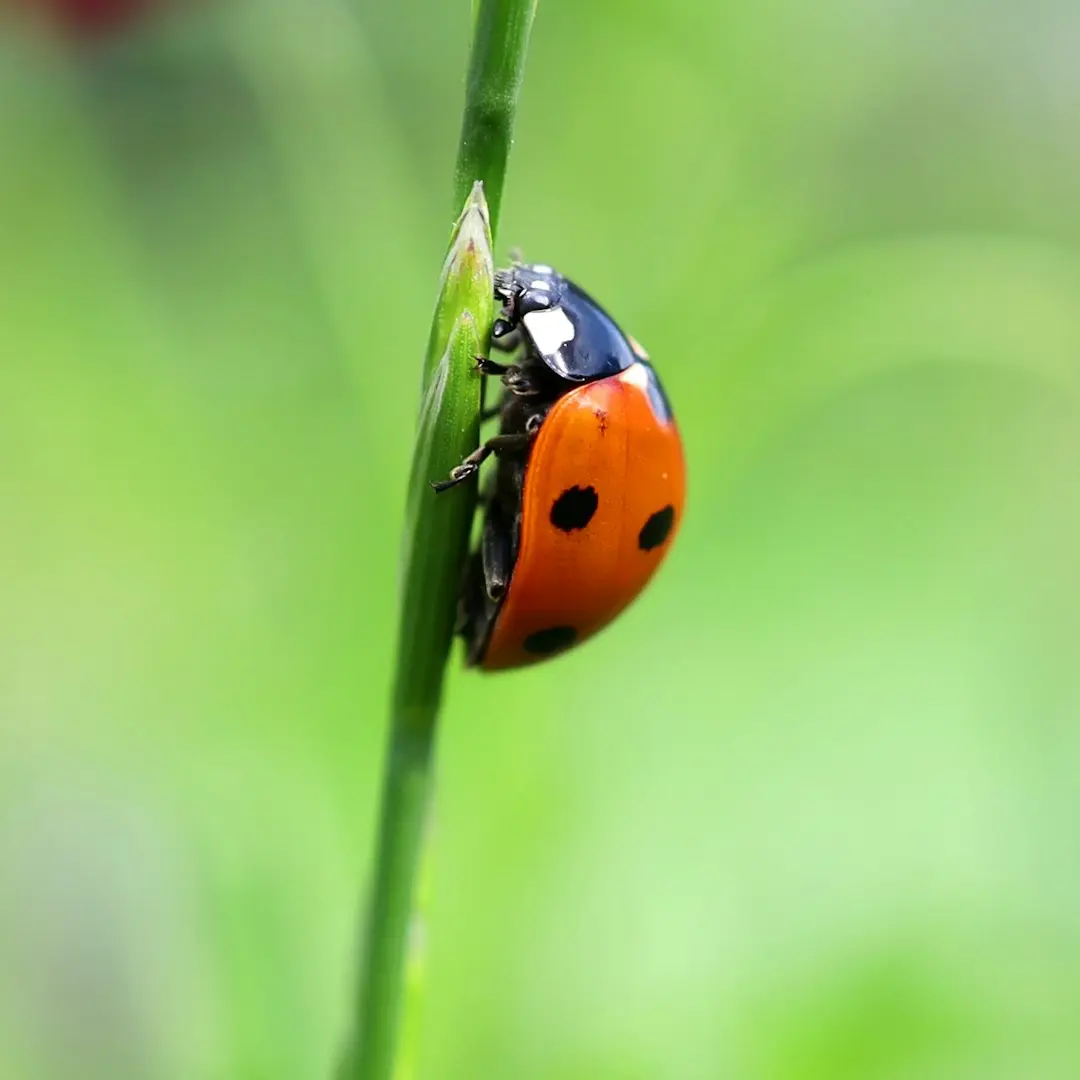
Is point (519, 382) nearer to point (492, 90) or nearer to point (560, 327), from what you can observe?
point (560, 327)

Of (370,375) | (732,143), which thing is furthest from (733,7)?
(370,375)

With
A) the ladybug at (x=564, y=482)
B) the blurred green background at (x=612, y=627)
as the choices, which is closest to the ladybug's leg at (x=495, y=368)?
the ladybug at (x=564, y=482)

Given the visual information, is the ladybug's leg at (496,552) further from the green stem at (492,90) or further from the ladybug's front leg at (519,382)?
the green stem at (492,90)

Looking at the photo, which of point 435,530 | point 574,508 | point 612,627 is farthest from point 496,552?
point 612,627

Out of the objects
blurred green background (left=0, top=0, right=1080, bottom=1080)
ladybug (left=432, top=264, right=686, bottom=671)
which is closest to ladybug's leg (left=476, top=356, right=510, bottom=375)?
ladybug (left=432, top=264, right=686, bottom=671)

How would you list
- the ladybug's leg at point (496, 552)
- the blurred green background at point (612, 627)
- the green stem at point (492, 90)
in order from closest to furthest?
the green stem at point (492, 90) → the ladybug's leg at point (496, 552) → the blurred green background at point (612, 627)

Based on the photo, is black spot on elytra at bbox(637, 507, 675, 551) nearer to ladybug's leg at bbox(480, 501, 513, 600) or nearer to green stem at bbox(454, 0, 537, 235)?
ladybug's leg at bbox(480, 501, 513, 600)

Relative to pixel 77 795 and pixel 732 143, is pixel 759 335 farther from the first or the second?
pixel 77 795
